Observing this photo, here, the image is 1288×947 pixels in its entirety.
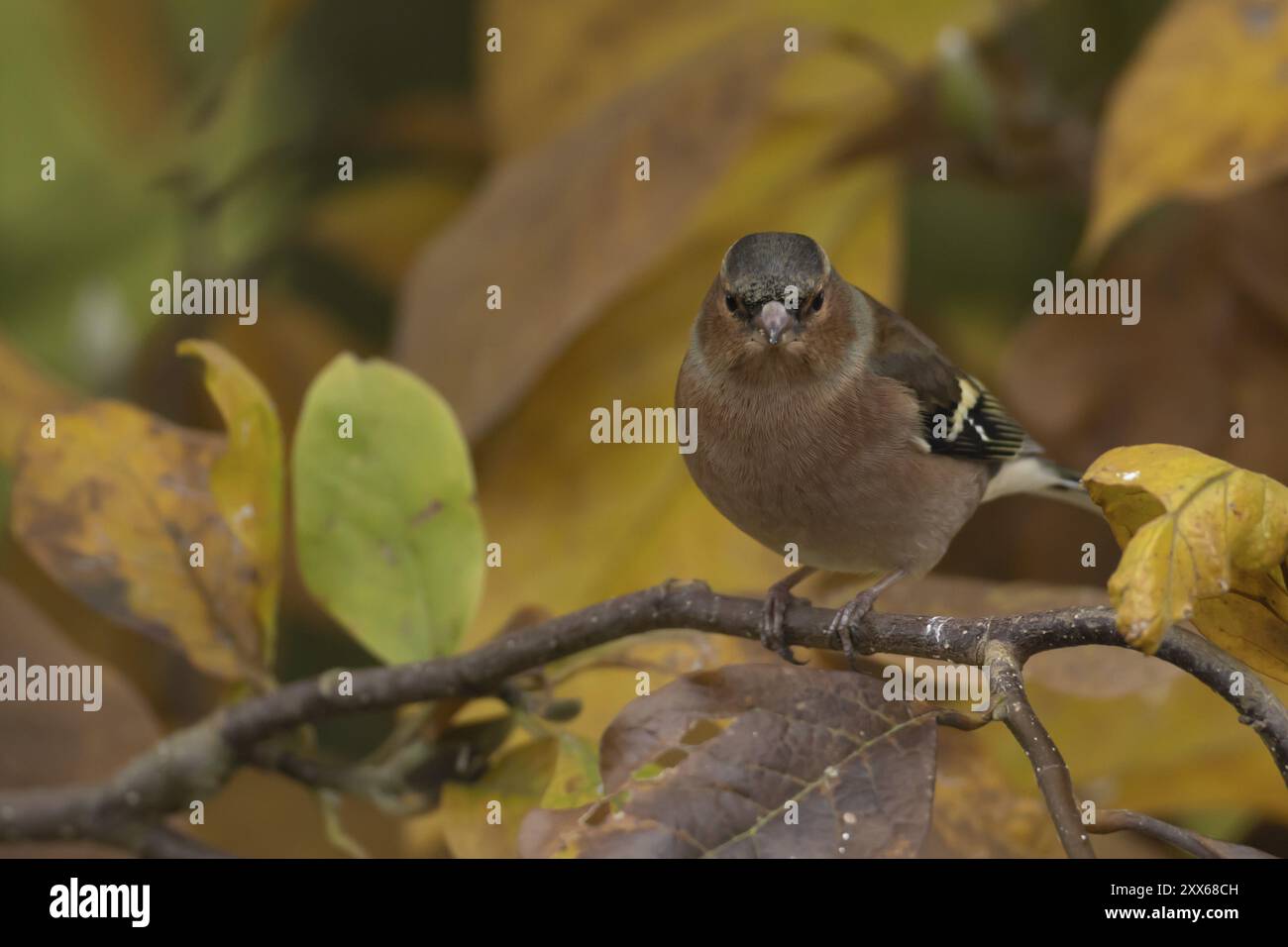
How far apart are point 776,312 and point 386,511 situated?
1.30ft

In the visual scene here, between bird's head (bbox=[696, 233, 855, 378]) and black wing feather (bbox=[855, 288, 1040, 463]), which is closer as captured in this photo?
bird's head (bbox=[696, 233, 855, 378])

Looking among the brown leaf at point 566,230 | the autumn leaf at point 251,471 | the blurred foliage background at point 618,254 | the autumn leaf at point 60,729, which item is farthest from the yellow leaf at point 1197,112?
the autumn leaf at point 60,729

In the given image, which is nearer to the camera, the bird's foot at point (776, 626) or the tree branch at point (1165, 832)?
the tree branch at point (1165, 832)

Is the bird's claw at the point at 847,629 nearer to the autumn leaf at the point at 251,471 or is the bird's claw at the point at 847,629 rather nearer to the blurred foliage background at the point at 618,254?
the blurred foliage background at the point at 618,254

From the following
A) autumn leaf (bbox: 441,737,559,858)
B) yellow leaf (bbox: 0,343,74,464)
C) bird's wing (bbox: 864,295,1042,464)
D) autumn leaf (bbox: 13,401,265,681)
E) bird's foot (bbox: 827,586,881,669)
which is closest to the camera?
bird's foot (bbox: 827,586,881,669)

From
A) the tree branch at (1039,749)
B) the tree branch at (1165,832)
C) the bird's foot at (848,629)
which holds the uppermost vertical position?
the bird's foot at (848,629)

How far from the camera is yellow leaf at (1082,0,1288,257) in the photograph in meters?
1.09

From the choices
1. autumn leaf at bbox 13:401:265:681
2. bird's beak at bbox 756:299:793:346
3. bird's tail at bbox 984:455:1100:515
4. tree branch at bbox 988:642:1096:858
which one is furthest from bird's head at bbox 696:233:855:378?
tree branch at bbox 988:642:1096:858

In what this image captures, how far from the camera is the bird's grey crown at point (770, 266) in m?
1.19

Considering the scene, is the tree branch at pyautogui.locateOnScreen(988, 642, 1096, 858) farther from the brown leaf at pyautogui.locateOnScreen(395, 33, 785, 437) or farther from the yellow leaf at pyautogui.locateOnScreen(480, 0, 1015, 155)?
the yellow leaf at pyautogui.locateOnScreen(480, 0, 1015, 155)

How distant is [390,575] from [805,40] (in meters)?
0.68

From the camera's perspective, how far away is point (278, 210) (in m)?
1.61

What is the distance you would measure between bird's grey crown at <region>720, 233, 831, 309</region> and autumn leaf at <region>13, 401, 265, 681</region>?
458 mm
